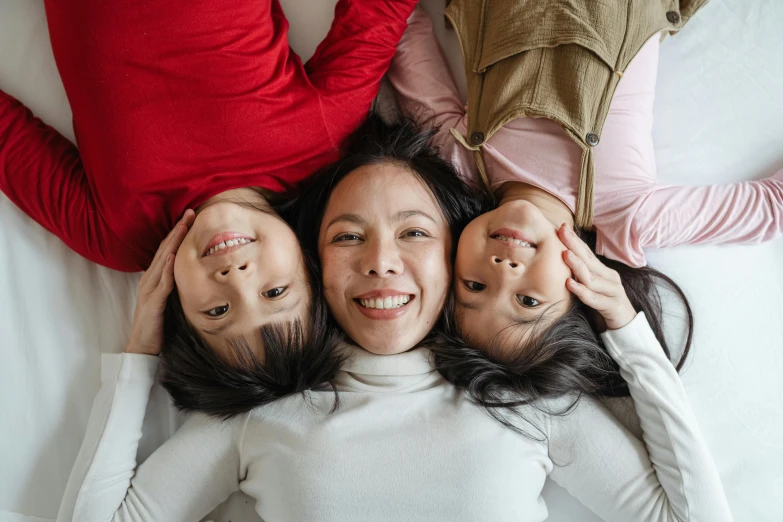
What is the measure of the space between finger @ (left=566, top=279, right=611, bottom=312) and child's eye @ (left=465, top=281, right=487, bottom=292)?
15cm

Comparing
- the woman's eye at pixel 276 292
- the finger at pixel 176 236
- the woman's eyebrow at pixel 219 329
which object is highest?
the finger at pixel 176 236

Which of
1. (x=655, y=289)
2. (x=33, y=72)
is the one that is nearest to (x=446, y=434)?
(x=655, y=289)

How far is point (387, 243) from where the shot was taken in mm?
1111

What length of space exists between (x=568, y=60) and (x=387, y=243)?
51 centimetres

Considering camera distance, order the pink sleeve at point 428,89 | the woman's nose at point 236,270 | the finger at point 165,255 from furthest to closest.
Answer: the pink sleeve at point 428,89 < the finger at point 165,255 < the woman's nose at point 236,270

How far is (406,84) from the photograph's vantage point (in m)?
1.34

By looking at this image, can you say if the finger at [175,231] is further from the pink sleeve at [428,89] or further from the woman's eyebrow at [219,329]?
the pink sleeve at [428,89]

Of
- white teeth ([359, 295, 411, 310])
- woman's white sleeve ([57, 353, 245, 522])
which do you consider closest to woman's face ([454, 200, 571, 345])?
white teeth ([359, 295, 411, 310])

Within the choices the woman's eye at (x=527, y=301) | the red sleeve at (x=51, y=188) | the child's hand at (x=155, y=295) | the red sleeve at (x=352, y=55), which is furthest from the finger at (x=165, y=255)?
the woman's eye at (x=527, y=301)

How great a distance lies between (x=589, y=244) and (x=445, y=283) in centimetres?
35

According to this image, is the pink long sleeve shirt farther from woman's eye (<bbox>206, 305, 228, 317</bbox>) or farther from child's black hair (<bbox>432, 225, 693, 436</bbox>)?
woman's eye (<bbox>206, 305, 228, 317</bbox>)

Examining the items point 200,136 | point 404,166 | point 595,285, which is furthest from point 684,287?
point 200,136

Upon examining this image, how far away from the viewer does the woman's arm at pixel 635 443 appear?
1.11m

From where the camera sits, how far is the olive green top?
1.19 metres
